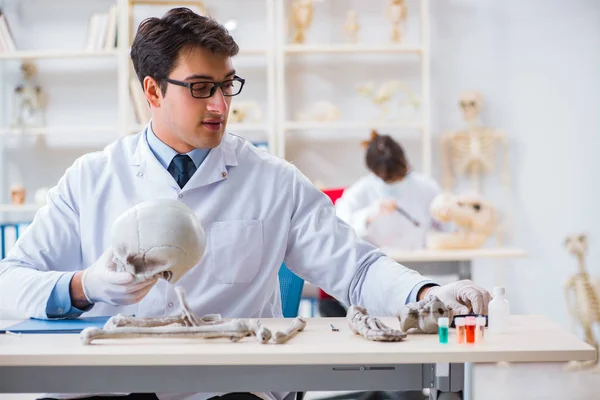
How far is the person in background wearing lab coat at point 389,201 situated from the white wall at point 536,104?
2.59 ft

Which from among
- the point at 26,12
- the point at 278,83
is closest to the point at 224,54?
the point at 278,83

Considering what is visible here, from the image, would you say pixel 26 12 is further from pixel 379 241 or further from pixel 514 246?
pixel 514 246

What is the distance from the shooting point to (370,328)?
1438mm

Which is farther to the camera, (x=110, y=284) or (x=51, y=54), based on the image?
(x=51, y=54)

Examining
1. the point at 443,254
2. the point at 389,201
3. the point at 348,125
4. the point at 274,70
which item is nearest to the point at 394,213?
the point at 389,201

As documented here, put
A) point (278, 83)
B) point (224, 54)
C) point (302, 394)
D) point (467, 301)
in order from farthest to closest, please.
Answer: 1. point (278, 83)
2. point (302, 394)
3. point (224, 54)
4. point (467, 301)

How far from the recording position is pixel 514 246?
16.9ft

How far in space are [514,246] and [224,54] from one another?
3.72 metres

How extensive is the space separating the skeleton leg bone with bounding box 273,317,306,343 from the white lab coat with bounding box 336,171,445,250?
2.47 meters

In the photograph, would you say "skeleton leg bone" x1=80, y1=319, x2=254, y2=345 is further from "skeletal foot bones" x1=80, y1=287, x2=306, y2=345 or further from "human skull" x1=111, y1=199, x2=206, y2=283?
"human skull" x1=111, y1=199, x2=206, y2=283

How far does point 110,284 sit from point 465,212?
276cm

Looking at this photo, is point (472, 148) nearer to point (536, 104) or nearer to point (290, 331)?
point (536, 104)

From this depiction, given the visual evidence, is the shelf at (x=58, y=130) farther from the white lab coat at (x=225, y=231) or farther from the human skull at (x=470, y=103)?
the white lab coat at (x=225, y=231)

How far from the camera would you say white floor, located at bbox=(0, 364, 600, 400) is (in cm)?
374
